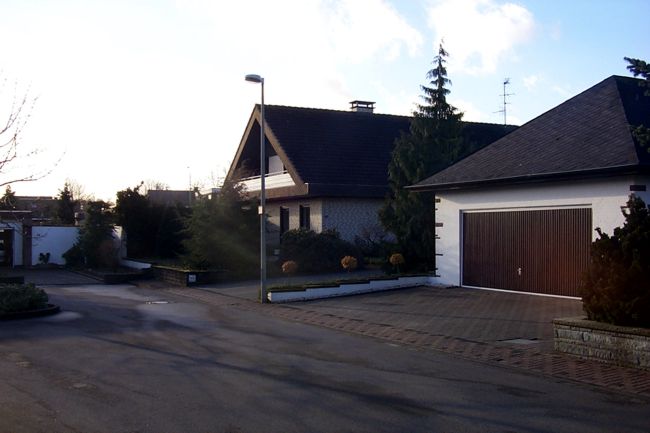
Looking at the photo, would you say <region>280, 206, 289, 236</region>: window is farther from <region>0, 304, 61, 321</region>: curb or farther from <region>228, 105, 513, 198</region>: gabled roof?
<region>0, 304, 61, 321</region>: curb

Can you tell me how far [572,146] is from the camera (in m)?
18.7

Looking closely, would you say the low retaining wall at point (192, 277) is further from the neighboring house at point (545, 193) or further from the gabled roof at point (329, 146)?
the neighboring house at point (545, 193)

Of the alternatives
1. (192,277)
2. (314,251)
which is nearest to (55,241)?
(192,277)

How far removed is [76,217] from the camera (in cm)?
4875

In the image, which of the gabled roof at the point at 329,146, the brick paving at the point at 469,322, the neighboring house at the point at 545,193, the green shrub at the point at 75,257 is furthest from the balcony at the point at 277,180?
the neighboring house at the point at 545,193

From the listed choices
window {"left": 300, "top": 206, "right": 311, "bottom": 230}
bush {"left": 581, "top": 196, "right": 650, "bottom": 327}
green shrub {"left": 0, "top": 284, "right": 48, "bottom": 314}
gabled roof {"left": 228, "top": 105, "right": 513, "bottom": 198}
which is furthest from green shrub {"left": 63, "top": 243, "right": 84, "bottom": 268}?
bush {"left": 581, "top": 196, "right": 650, "bottom": 327}

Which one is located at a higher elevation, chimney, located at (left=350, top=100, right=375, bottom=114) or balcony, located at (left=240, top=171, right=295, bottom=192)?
chimney, located at (left=350, top=100, right=375, bottom=114)

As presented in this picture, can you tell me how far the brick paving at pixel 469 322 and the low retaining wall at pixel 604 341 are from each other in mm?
150

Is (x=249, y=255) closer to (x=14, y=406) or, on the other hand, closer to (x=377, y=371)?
(x=377, y=371)

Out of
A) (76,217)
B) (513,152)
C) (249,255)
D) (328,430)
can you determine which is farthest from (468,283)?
(76,217)

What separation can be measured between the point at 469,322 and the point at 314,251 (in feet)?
43.2

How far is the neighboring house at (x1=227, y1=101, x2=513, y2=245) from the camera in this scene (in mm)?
30922

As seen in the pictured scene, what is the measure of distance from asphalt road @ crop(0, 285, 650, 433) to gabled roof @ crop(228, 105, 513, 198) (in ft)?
55.6

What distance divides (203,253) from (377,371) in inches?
705
